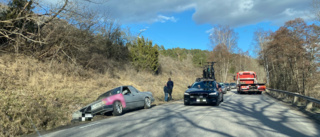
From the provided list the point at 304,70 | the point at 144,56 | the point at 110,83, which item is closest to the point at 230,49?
Answer: the point at 144,56

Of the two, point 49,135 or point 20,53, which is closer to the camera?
point 49,135

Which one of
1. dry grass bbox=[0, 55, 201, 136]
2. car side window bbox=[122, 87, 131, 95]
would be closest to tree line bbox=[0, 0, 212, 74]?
dry grass bbox=[0, 55, 201, 136]

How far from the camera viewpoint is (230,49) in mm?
52688

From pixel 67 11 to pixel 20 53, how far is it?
3.96m

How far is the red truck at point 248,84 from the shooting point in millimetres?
24656

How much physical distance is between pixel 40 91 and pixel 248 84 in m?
20.7

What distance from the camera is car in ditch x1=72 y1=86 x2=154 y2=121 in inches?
358

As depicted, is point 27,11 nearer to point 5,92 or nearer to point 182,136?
point 5,92

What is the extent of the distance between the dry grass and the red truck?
1414cm

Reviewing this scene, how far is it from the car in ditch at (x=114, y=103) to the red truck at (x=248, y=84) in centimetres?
1548

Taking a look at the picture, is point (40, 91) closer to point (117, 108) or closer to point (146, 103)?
point (117, 108)

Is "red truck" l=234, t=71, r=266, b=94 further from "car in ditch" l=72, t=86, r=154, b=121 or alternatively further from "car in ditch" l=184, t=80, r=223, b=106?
"car in ditch" l=72, t=86, r=154, b=121

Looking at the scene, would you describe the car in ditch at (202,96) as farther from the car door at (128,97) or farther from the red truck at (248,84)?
the red truck at (248,84)

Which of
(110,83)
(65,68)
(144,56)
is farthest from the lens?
(144,56)
